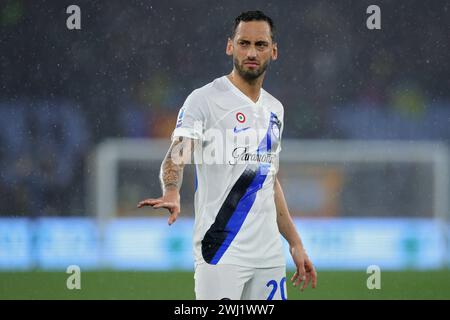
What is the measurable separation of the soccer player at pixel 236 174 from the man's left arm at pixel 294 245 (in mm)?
136

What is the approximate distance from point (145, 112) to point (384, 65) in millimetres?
5262

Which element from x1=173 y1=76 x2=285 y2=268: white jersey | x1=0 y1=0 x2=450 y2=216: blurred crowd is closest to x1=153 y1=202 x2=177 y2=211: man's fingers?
x1=173 y1=76 x2=285 y2=268: white jersey

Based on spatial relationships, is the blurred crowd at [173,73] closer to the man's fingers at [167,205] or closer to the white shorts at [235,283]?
the white shorts at [235,283]

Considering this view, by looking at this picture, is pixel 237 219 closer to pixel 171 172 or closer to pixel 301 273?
pixel 171 172

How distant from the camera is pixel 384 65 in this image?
60.1ft

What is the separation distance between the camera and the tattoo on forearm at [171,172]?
3.67 meters

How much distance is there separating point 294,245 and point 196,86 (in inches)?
507

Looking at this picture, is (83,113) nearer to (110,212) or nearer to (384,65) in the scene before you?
(110,212)

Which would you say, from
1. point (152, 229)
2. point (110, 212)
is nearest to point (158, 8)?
point (110, 212)

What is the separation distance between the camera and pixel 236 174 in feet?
12.7

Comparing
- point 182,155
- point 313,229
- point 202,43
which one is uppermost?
point 202,43

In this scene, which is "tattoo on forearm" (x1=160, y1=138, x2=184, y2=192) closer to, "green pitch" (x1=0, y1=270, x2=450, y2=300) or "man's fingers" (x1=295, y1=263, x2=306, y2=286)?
"man's fingers" (x1=295, y1=263, x2=306, y2=286)

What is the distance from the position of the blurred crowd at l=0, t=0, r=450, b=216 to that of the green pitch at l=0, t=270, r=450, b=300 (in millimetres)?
5145

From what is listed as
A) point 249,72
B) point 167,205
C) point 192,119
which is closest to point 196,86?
point 249,72
